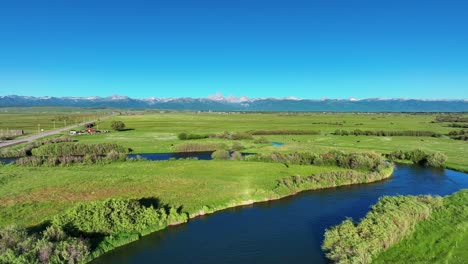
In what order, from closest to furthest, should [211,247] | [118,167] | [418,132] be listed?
1. [211,247]
2. [118,167]
3. [418,132]

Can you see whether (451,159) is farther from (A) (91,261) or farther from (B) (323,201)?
(A) (91,261)

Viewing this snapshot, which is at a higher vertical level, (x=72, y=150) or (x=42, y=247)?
(x=42, y=247)

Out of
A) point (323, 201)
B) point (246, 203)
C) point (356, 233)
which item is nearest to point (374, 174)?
point (323, 201)

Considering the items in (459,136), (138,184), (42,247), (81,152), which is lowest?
(81,152)

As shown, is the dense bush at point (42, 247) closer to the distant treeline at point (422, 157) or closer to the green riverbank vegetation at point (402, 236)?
the green riverbank vegetation at point (402, 236)

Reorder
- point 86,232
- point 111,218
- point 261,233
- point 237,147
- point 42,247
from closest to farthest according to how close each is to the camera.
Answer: point 42,247, point 86,232, point 111,218, point 261,233, point 237,147

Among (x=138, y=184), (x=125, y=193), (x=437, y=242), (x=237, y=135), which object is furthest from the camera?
(x=237, y=135)

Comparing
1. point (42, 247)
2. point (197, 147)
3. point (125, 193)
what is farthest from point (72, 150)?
point (42, 247)

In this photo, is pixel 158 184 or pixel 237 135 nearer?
pixel 158 184

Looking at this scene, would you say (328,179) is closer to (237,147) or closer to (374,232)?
(374,232)
